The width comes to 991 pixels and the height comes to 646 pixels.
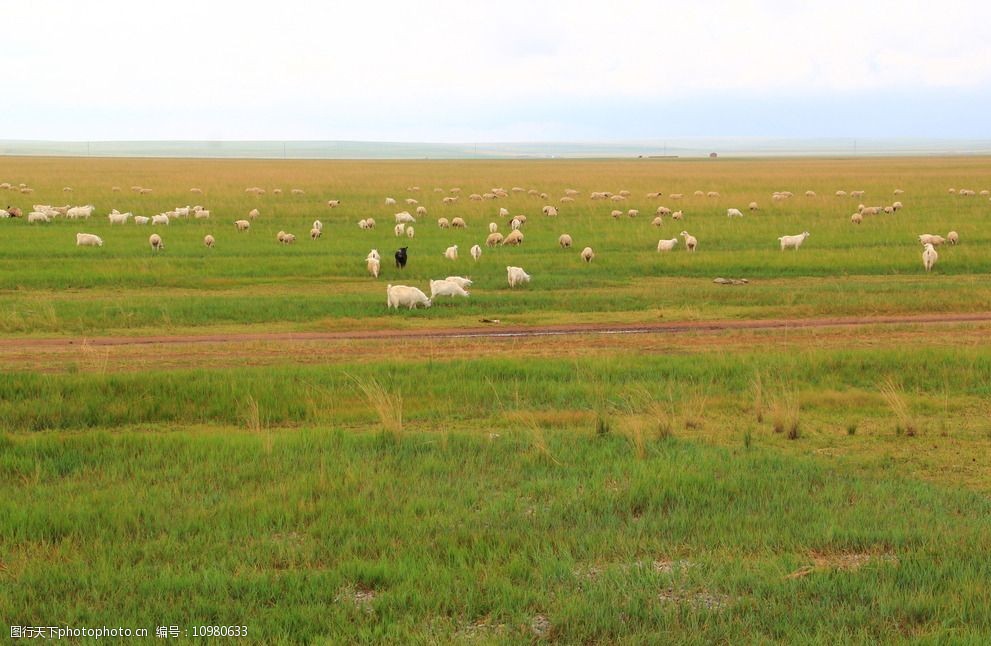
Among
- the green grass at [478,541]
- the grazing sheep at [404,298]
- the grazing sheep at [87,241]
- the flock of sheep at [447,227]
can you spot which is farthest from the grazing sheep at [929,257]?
the grazing sheep at [87,241]

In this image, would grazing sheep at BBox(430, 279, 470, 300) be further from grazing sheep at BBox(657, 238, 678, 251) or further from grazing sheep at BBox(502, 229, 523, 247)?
grazing sheep at BBox(502, 229, 523, 247)

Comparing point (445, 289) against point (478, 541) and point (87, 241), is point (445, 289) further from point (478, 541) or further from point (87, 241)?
point (87, 241)

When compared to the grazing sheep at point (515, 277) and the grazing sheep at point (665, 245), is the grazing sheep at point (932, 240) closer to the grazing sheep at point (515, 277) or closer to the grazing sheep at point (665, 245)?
the grazing sheep at point (665, 245)

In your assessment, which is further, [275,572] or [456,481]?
[456,481]

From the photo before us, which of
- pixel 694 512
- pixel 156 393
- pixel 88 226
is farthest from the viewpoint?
pixel 88 226

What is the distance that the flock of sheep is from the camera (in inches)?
882

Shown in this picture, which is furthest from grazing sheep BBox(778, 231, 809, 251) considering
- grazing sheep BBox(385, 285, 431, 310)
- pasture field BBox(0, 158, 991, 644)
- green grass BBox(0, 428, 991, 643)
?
green grass BBox(0, 428, 991, 643)

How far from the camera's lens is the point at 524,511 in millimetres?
8148

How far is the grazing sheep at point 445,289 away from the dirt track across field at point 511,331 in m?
2.58

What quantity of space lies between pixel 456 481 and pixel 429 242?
85.4ft

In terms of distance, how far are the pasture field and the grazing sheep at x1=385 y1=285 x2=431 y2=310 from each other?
25 cm

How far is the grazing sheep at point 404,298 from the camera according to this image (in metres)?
21.0

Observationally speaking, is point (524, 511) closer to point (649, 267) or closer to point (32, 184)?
point (649, 267)

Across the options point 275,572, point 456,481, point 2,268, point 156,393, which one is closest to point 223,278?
point 2,268
